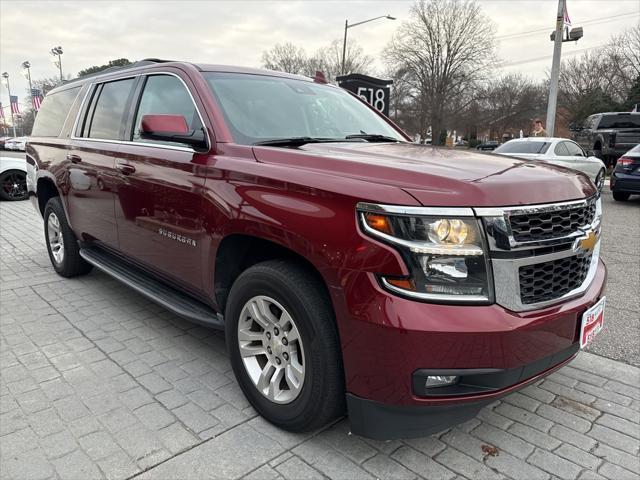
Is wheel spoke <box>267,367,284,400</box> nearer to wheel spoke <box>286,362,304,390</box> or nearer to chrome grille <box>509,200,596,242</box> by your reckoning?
wheel spoke <box>286,362,304,390</box>

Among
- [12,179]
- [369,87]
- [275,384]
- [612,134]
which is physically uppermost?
[369,87]

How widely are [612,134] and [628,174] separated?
7.13m

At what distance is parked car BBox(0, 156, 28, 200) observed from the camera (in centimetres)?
1127

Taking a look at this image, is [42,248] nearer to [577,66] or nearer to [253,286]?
[253,286]

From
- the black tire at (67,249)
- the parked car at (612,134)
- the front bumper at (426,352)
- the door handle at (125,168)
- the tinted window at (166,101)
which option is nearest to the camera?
the front bumper at (426,352)

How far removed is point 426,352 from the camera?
6.21 feet

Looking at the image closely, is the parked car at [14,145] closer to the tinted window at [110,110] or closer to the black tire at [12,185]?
the black tire at [12,185]

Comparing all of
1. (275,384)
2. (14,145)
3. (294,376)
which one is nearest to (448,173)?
(294,376)

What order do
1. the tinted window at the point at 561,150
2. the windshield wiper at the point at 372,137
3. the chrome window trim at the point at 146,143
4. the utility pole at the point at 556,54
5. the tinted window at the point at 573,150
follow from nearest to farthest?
the chrome window trim at the point at 146,143 < the windshield wiper at the point at 372,137 < the tinted window at the point at 561,150 < the tinted window at the point at 573,150 < the utility pole at the point at 556,54

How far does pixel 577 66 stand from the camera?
45.3 meters

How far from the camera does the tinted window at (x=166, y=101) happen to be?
3.08m

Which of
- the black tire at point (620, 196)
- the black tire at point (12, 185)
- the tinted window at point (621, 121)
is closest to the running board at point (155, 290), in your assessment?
the black tire at point (12, 185)

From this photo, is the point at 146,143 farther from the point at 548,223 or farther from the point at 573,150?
the point at 573,150

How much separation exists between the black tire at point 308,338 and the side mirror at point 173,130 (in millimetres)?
931
